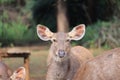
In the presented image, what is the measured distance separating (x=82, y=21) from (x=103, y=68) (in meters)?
17.7

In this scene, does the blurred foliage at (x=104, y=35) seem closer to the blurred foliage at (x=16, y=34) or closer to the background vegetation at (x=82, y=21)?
the background vegetation at (x=82, y=21)

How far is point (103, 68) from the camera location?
7.32 m

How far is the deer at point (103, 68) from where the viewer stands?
721 cm

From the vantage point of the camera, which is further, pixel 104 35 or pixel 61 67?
pixel 104 35

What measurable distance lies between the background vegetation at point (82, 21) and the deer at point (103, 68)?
13.9 meters

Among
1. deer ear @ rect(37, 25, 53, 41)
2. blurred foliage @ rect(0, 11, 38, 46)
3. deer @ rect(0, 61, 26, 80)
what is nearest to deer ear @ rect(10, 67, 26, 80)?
deer @ rect(0, 61, 26, 80)

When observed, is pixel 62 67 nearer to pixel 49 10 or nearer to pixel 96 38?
pixel 96 38

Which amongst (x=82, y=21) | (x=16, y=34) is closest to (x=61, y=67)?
(x=82, y=21)

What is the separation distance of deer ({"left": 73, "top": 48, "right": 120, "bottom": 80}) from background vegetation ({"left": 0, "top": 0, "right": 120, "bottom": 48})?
548 inches

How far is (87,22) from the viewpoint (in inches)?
979

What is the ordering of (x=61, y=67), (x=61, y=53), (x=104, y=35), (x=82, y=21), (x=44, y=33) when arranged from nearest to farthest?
(x=61, y=53), (x=61, y=67), (x=44, y=33), (x=104, y=35), (x=82, y=21)

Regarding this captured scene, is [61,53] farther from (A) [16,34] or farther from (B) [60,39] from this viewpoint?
(A) [16,34]

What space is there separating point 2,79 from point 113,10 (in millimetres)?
17081

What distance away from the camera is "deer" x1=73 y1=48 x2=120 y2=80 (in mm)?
7207
